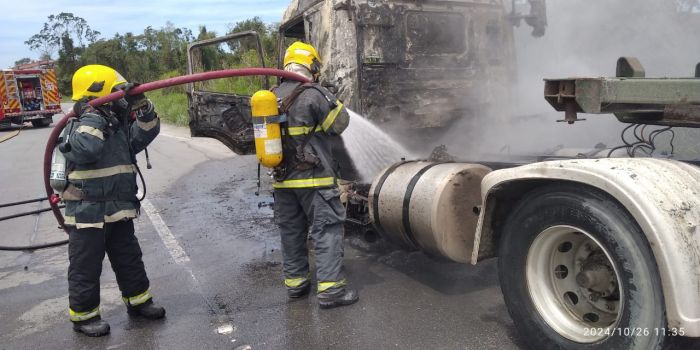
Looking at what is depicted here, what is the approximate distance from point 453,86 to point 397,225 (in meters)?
1.96

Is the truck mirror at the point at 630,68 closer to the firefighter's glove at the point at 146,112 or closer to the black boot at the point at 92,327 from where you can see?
the firefighter's glove at the point at 146,112

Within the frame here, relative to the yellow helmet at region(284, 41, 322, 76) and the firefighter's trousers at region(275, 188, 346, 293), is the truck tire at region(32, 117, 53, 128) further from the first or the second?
the firefighter's trousers at region(275, 188, 346, 293)

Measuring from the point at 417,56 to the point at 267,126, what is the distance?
6.75 ft

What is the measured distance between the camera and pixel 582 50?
6.55 meters

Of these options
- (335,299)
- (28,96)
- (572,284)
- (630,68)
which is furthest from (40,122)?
(572,284)

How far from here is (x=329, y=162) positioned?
390cm

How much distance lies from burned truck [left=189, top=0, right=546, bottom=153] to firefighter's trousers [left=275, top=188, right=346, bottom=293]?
4.27 feet

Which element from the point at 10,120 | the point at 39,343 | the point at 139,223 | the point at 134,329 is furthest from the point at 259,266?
the point at 10,120

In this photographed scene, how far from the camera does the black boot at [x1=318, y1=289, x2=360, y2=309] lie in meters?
3.70

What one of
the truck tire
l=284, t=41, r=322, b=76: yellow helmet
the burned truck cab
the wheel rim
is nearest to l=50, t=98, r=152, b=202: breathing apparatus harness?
l=284, t=41, r=322, b=76: yellow helmet

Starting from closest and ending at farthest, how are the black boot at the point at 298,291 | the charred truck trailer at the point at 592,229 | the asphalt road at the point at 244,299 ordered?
the charred truck trailer at the point at 592,229 < the asphalt road at the point at 244,299 < the black boot at the point at 298,291

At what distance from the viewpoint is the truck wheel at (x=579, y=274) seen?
2191mm

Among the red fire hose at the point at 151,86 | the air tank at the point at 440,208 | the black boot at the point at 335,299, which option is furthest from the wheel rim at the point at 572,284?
the red fire hose at the point at 151,86

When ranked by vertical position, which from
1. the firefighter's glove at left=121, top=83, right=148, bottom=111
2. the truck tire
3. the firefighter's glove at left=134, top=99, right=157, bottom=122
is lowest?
the truck tire
